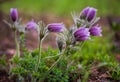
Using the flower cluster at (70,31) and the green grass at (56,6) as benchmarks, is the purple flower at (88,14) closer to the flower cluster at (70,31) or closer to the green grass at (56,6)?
the flower cluster at (70,31)

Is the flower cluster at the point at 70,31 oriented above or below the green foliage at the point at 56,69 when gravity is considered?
above

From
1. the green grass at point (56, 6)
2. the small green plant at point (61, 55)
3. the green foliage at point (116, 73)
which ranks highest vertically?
the green grass at point (56, 6)

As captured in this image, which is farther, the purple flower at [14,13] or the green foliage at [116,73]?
the purple flower at [14,13]

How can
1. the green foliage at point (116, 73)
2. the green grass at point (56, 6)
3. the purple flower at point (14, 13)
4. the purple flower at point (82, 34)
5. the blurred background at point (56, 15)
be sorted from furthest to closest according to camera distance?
the green grass at point (56, 6) → the blurred background at point (56, 15) → the purple flower at point (14, 13) → the green foliage at point (116, 73) → the purple flower at point (82, 34)

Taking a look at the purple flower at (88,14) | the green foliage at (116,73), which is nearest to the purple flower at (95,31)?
the purple flower at (88,14)

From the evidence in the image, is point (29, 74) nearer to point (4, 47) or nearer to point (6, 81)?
point (6, 81)

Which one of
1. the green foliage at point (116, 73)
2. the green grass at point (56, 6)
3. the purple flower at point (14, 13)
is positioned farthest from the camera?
the green grass at point (56, 6)

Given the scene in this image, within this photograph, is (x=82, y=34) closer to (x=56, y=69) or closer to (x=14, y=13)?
(x=56, y=69)

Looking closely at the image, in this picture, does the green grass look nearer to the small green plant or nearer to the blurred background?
the blurred background
